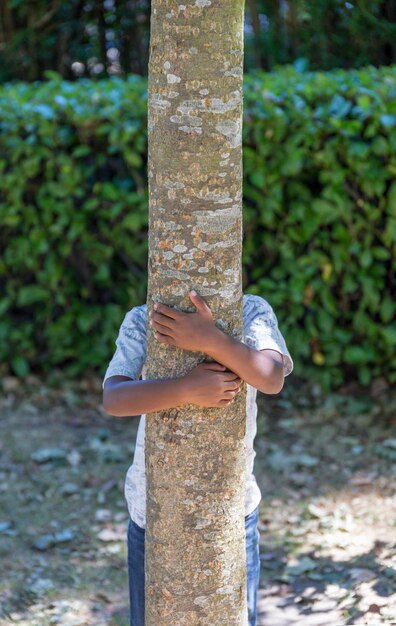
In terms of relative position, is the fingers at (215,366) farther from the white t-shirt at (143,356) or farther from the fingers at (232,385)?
the white t-shirt at (143,356)

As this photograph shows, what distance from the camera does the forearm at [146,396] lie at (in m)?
2.05

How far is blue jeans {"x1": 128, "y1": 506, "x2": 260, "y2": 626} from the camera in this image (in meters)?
2.45

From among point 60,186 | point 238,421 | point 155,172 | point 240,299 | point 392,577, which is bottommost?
point 392,577

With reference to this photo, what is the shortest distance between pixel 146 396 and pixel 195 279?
0.30 meters

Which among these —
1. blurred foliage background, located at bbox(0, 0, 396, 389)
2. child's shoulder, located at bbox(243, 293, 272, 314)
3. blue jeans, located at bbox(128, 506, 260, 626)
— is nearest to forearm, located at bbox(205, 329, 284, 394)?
child's shoulder, located at bbox(243, 293, 272, 314)

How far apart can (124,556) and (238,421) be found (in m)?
1.76

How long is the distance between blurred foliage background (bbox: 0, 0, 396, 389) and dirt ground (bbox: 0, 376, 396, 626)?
25 centimetres

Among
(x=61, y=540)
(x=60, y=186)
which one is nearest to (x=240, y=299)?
(x=61, y=540)

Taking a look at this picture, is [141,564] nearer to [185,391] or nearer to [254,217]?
[185,391]

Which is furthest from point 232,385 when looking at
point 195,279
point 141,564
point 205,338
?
point 141,564

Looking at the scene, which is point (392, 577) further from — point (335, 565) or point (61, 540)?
point (61, 540)

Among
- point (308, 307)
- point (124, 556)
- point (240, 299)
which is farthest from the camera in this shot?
point (308, 307)

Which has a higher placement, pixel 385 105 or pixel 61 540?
pixel 385 105

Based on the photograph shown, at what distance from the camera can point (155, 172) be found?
2080mm
